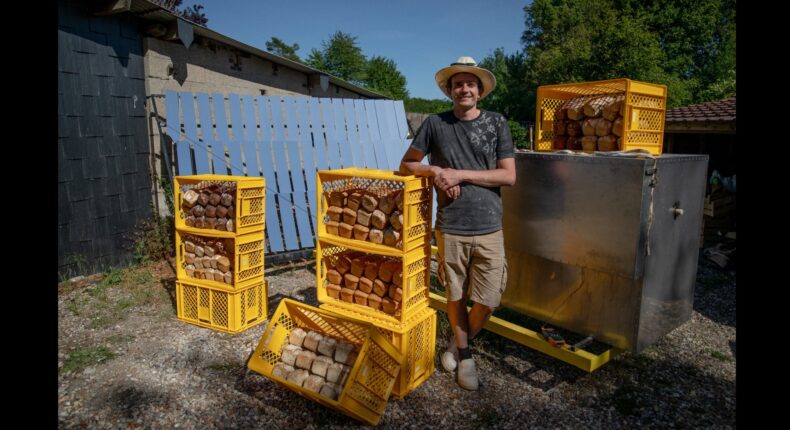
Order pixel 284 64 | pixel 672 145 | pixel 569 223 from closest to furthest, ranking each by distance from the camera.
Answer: pixel 569 223, pixel 284 64, pixel 672 145

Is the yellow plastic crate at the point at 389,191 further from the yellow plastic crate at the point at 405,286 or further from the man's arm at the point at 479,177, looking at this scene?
the man's arm at the point at 479,177

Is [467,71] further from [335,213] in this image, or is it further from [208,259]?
[208,259]

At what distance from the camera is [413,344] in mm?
3480

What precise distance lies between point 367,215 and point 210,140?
3.97 meters

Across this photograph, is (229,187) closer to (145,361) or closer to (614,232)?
(145,361)

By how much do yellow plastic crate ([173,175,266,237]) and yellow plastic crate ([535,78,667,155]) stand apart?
9.16 ft

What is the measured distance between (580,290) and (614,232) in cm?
60

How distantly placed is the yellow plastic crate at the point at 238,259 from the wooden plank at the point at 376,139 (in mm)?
3733

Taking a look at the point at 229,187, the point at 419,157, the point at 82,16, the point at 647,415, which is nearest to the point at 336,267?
the point at 419,157

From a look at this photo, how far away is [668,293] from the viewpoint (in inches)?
152

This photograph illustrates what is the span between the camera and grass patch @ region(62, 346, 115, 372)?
3.89 m

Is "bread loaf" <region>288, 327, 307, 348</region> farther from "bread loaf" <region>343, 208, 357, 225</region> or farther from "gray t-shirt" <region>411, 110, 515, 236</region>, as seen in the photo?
"gray t-shirt" <region>411, 110, 515, 236</region>

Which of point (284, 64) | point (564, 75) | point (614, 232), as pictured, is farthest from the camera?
point (564, 75)
